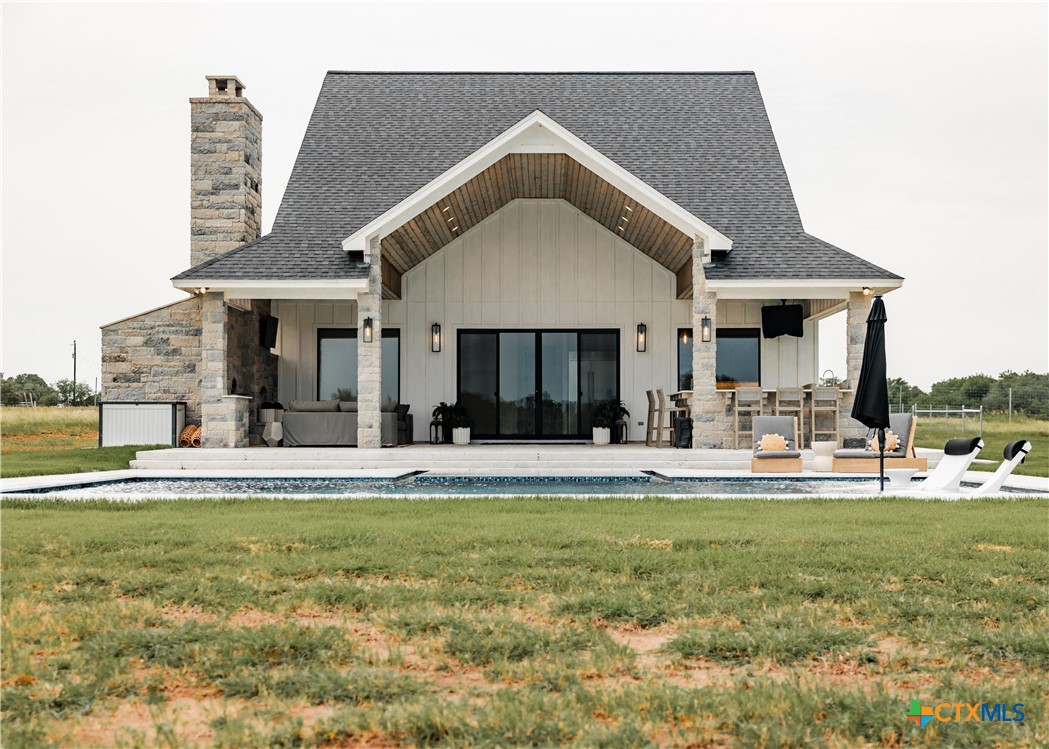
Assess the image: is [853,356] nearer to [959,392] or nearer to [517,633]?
[517,633]

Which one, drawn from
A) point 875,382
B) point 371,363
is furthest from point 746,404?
point 371,363

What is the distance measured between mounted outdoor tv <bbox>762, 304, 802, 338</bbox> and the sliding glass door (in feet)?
9.67

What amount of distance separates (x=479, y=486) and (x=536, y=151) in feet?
20.0

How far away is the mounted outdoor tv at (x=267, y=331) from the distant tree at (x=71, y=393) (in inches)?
1378

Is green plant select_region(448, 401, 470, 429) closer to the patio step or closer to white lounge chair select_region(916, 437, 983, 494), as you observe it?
the patio step

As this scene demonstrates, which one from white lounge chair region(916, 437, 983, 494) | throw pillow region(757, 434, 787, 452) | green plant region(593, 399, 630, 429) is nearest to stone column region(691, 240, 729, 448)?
throw pillow region(757, 434, 787, 452)

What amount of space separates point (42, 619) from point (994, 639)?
160 inches

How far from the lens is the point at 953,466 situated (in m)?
10.5

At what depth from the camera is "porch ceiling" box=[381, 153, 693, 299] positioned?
53.3 feet

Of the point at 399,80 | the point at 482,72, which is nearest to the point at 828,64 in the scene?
the point at 482,72

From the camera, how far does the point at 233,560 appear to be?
5.64 metres

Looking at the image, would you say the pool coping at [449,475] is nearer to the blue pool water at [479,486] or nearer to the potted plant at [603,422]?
the blue pool water at [479,486]

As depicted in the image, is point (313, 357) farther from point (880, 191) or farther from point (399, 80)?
point (880, 191)

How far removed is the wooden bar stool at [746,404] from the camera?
14969 millimetres
